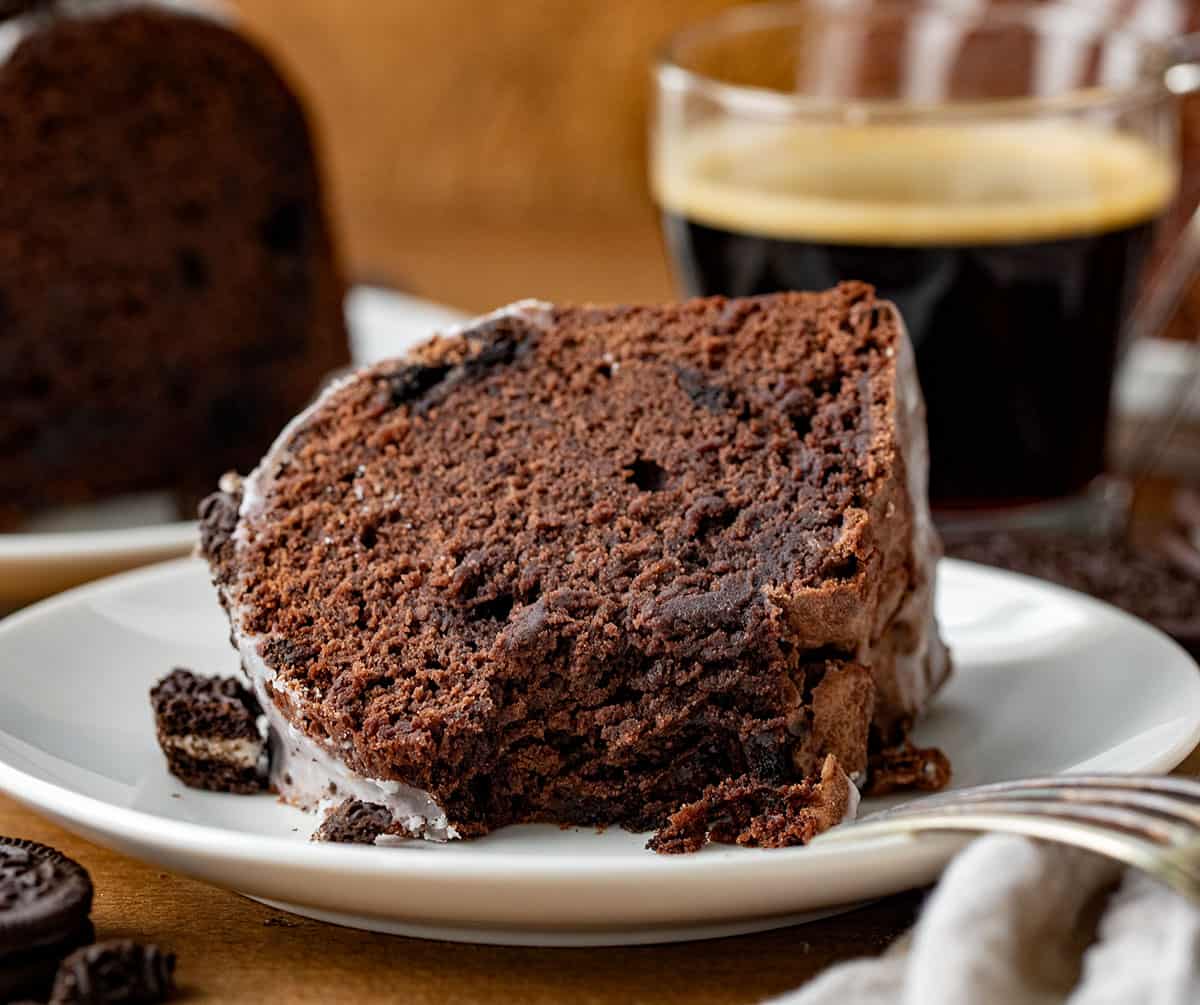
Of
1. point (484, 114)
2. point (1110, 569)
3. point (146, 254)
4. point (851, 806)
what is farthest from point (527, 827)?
point (484, 114)

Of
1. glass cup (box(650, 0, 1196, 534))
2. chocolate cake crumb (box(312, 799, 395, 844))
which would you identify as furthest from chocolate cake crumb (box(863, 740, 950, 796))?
glass cup (box(650, 0, 1196, 534))

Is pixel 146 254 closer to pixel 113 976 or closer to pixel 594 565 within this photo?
pixel 594 565

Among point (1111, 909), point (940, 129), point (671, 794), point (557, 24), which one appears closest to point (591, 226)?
point (557, 24)

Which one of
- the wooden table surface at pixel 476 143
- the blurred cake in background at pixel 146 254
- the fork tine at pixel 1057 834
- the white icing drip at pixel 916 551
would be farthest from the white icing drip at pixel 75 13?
the fork tine at pixel 1057 834

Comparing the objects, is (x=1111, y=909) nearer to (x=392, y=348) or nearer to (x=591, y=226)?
(x=392, y=348)

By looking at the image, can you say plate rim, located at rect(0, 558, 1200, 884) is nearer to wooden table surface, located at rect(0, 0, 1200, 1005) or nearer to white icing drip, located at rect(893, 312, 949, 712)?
white icing drip, located at rect(893, 312, 949, 712)

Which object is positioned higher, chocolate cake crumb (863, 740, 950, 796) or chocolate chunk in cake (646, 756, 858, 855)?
chocolate chunk in cake (646, 756, 858, 855)

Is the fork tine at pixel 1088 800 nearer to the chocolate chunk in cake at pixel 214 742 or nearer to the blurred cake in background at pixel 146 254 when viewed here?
the chocolate chunk in cake at pixel 214 742
